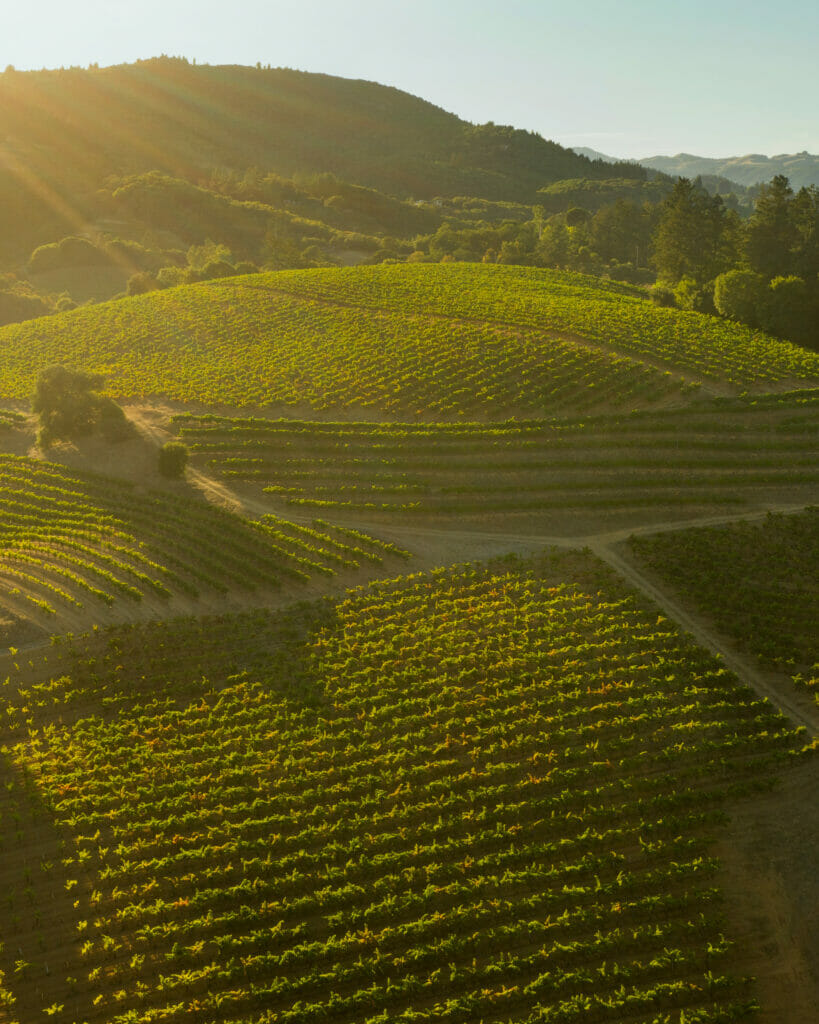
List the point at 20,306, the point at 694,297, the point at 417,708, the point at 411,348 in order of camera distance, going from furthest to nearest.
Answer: the point at 20,306 < the point at 694,297 < the point at 411,348 < the point at 417,708

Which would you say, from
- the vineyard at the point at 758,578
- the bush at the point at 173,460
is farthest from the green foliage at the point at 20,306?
the vineyard at the point at 758,578

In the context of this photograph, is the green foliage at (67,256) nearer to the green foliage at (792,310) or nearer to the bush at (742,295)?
the bush at (742,295)

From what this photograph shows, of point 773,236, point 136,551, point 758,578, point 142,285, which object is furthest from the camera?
point 142,285

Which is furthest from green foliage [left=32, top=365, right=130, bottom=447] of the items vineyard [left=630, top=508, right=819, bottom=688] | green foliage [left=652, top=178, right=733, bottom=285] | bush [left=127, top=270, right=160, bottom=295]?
green foliage [left=652, top=178, right=733, bottom=285]

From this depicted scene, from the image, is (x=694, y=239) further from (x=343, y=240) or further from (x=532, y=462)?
(x=343, y=240)

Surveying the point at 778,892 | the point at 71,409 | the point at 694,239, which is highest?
the point at 694,239

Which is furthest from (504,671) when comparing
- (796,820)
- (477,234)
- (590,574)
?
(477,234)

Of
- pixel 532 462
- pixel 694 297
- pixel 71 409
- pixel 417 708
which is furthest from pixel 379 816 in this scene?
pixel 694 297

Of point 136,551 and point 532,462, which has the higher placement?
point 532,462

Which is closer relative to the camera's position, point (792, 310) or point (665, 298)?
point (792, 310)
